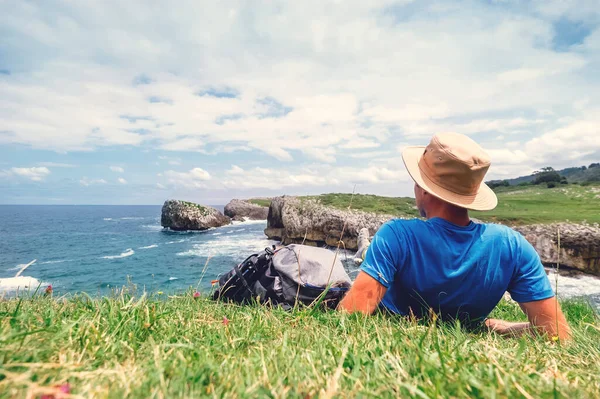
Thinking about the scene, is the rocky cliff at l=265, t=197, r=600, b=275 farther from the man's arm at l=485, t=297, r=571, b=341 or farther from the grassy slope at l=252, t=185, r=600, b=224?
the man's arm at l=485, t=297, r=571, b=341

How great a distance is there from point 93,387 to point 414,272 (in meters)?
2.42

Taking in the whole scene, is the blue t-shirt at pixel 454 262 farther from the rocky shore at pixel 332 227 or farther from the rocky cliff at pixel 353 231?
the rocky cliff at pixel 353 231

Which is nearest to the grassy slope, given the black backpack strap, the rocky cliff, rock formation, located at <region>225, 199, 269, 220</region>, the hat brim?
the rocky cliff

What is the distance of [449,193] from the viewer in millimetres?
2834

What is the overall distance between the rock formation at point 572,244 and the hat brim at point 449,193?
26710mm

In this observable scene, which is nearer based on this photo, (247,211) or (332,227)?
(332,227)

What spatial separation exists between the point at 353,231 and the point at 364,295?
3235 centimetres

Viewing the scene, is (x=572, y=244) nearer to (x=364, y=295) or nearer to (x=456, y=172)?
(x=456, y=172)

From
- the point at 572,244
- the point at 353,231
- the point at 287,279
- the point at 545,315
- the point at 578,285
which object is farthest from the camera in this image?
the point at 353,231

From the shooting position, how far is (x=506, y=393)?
1.04 meters

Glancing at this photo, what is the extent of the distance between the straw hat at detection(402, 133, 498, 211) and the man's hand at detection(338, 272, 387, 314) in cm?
92

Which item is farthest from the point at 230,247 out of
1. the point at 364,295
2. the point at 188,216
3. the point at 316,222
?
the point at 364,295

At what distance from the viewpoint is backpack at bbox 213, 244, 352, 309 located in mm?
3609

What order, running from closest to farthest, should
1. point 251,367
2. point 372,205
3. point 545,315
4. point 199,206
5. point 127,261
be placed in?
1. point 251,367
2. point 545,315
3. point 127,261
4. point 372,205
5. point 199,206
